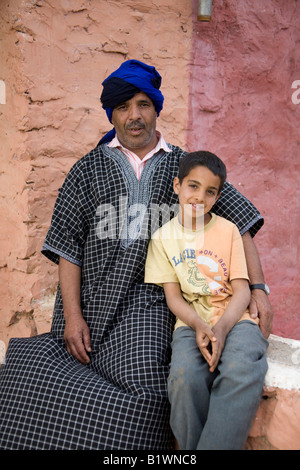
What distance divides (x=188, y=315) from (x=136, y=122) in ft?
3.28

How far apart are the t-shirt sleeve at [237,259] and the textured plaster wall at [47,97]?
1.39m

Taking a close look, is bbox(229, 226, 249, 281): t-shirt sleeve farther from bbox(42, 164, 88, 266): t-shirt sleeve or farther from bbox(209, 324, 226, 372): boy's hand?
bbox(42, 164, 88, 266): t-shirt sleeve

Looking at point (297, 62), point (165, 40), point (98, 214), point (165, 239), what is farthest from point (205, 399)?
point (297, 62)

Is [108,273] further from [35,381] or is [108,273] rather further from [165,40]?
[165,40]

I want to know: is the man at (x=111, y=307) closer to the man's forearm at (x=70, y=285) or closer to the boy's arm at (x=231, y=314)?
the man's forearm at (x=70, y=285)

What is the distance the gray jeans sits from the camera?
177 centimetres

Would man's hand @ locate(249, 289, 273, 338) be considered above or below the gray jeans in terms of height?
above

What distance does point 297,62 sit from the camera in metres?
3.75

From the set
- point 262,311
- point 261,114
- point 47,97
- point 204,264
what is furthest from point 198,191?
point 261,114

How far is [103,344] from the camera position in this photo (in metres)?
2.28

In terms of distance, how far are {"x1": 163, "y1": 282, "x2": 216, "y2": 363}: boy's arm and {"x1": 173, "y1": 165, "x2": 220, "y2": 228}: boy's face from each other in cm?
33

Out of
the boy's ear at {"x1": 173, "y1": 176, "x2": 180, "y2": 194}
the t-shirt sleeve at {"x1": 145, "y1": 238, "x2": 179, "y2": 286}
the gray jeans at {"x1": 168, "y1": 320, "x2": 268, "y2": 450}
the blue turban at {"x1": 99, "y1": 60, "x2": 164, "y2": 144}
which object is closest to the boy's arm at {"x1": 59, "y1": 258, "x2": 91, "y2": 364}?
the t-shirt sleeve at {"x1": 145, "y1": 238, "x2": 179, "y2": 286}

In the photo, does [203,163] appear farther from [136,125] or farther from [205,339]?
[205,339]
